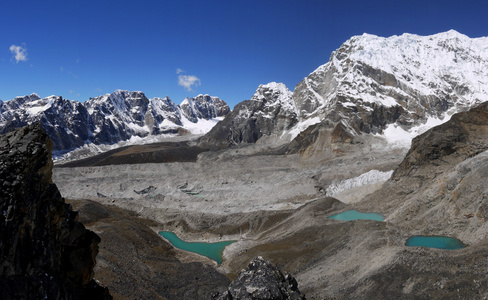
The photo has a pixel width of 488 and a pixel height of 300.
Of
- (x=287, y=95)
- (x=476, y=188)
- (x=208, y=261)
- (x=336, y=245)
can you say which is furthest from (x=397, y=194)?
(x=287, y=95)

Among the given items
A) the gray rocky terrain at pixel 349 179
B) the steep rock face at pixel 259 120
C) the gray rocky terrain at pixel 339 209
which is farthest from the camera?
the steep rock face at pixel 259 120

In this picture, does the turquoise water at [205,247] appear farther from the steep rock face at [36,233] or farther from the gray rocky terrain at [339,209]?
the steep rock face at [36,233]

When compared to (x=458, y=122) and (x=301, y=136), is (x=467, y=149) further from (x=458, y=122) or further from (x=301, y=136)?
(x=301, y=136)

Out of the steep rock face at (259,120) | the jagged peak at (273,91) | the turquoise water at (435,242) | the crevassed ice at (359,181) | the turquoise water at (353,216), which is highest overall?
the jagged peak at (273,91)

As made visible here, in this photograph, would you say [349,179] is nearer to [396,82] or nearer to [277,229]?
[277,229]

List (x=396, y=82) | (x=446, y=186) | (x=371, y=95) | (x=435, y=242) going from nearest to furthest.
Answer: (x=435, y=242)
(x=446, y=186)
(x=371, y=95)
(x=396, y=82)

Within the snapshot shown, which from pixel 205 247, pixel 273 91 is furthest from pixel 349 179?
pixel 273 91

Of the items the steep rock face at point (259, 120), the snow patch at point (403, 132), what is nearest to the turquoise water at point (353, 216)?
the snow patch at point (403, 132)

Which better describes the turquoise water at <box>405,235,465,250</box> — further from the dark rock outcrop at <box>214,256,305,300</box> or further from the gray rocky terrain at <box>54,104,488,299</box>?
the dark rock outcrop at <box>214,256,305,300</box>
